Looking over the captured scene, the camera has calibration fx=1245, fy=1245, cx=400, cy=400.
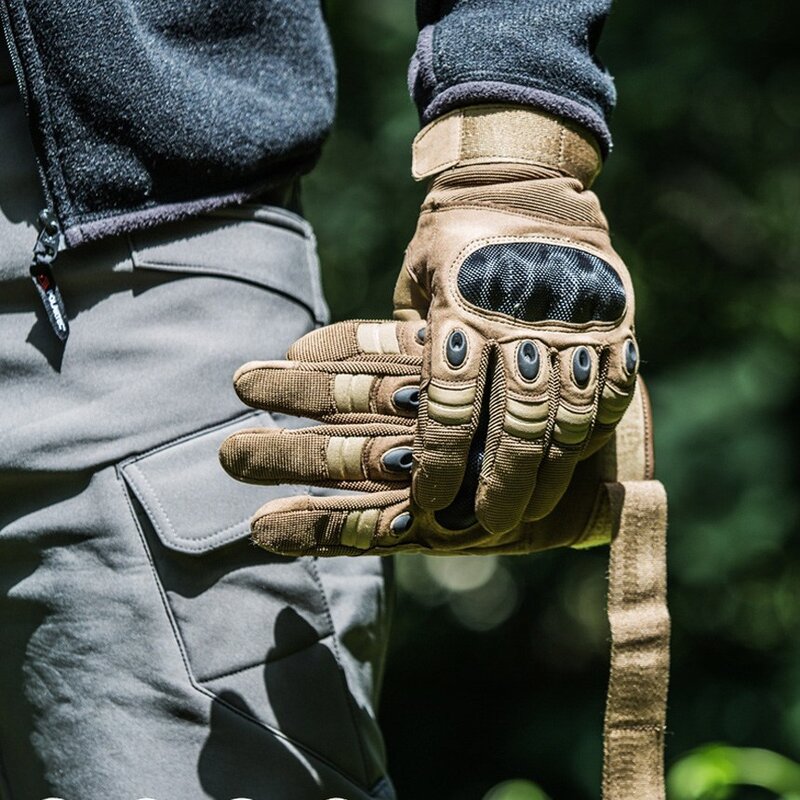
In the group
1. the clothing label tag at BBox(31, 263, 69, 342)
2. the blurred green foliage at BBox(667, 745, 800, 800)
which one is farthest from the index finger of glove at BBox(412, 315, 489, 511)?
the blurred green foliage at BBox(667, 745, 800, 800)

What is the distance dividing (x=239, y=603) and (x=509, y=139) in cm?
50

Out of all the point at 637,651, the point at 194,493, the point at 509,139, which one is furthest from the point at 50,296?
the point at 637,651

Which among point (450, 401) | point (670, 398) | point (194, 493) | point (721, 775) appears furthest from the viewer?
point (670, 398)

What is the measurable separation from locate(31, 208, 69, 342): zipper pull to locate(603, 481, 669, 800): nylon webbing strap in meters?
0.55

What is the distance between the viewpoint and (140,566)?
1154 mm

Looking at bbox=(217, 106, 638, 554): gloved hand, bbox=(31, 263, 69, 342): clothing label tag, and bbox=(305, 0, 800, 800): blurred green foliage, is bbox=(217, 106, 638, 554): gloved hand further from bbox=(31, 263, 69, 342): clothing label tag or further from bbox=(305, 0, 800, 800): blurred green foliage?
bbox=(305, 0, 800, 800): blurred green foliage

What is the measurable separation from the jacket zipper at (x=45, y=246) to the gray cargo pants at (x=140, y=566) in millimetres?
14

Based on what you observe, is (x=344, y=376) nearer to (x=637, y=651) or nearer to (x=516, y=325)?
(x=516, y=325)

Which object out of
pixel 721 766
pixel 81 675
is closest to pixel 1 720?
pixel 81 675

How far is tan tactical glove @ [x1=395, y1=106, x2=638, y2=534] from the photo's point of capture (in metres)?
1.06

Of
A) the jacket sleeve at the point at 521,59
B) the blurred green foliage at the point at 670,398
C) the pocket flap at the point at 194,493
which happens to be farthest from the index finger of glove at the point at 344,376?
the blurred green foliage at the point at 670,398

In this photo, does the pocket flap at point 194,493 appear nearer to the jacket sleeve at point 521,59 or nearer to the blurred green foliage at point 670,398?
the jacket sleeve at point 521,59

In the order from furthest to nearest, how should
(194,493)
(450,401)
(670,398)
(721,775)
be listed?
(670,398) → (721,775) → (194,493) → (450,401)

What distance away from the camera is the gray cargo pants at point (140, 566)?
115cm
